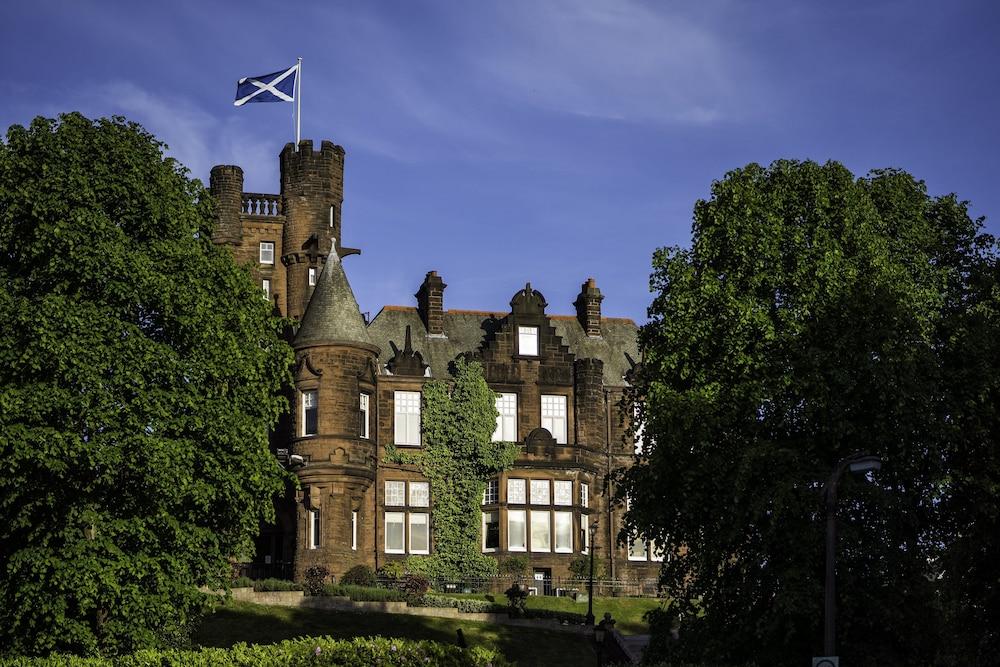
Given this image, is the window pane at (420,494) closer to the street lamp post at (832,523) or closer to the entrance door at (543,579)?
the entrance door at (543,579)

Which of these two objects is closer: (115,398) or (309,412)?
(115,398)

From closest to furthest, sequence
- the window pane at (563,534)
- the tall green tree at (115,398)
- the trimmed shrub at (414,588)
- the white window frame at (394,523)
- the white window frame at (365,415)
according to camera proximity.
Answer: the tall green tree at (115,398) → the trimmed shrub at (414,588) → the white window frame at (365,415) → the white window frame at (394,523) → the window pane at (563,534)

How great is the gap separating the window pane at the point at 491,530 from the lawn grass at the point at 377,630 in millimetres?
10320

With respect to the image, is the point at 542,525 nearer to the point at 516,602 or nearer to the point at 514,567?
the point at 514,567

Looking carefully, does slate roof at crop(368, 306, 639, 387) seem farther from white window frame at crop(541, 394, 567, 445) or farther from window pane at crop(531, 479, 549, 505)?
window pane at crop(531, 479, 549, 505)

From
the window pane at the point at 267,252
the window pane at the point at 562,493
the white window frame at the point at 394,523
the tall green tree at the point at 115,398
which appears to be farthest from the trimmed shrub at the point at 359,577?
the tall green tree at the point at 115,398

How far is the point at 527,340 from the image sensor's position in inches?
2677

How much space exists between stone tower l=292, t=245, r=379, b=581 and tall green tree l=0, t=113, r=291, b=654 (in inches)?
850

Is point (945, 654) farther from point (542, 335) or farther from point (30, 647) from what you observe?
point (542, 335)

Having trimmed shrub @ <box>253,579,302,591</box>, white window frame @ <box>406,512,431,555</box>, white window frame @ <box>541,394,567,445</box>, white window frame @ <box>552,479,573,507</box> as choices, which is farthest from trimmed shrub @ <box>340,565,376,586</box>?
white window frame @ <box>541,394,567,445</box>

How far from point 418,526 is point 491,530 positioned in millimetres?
3270

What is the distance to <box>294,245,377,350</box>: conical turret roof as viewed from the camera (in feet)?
205

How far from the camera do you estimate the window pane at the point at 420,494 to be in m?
64.9

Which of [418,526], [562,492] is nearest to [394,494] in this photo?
[418,526]
